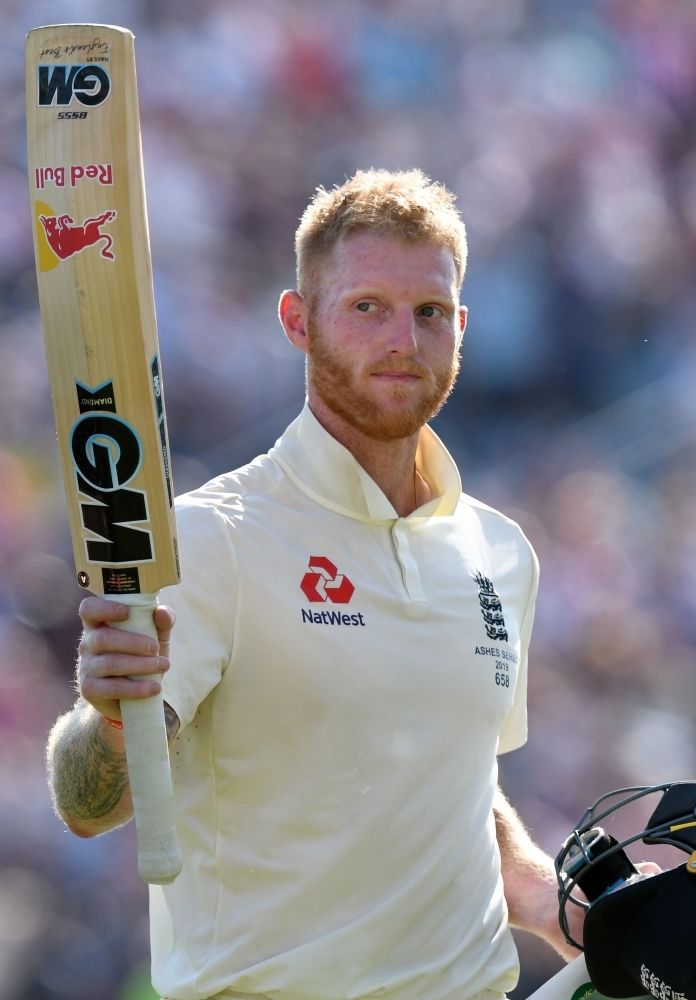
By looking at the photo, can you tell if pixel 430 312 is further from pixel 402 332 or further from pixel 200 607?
pixel 200 607

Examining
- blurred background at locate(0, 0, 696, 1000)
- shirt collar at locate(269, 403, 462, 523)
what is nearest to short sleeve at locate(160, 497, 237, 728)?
shirt collar at locate(269, 403, 462, 523)

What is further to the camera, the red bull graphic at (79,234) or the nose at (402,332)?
the nose at (402,332)

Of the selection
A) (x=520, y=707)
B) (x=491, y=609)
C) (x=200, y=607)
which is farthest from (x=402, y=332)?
(x=520, y=707)

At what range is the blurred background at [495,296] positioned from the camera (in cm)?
428

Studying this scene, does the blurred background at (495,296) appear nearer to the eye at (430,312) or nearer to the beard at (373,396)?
the beard at (373,396)

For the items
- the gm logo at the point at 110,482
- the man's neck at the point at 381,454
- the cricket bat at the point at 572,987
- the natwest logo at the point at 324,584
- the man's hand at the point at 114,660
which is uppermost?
the man's neck at the point at 381,454

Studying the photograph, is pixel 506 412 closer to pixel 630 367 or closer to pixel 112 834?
pixel 630 367

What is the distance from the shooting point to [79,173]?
1257mm

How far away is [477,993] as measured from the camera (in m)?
1.77

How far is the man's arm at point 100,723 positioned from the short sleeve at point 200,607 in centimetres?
5

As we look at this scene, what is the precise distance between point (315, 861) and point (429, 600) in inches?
18.4

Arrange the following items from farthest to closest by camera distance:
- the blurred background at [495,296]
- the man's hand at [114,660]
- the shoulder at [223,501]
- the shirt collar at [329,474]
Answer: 1. the blurred background at [495,296]
2. the shirt collar at [329,474]
3. the shoulder at [223,501]
4. the man's hand at [114,660]

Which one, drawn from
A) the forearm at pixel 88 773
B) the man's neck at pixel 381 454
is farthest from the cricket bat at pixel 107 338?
the man's neck at pixel 381 454

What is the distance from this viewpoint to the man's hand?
4.09 ft
